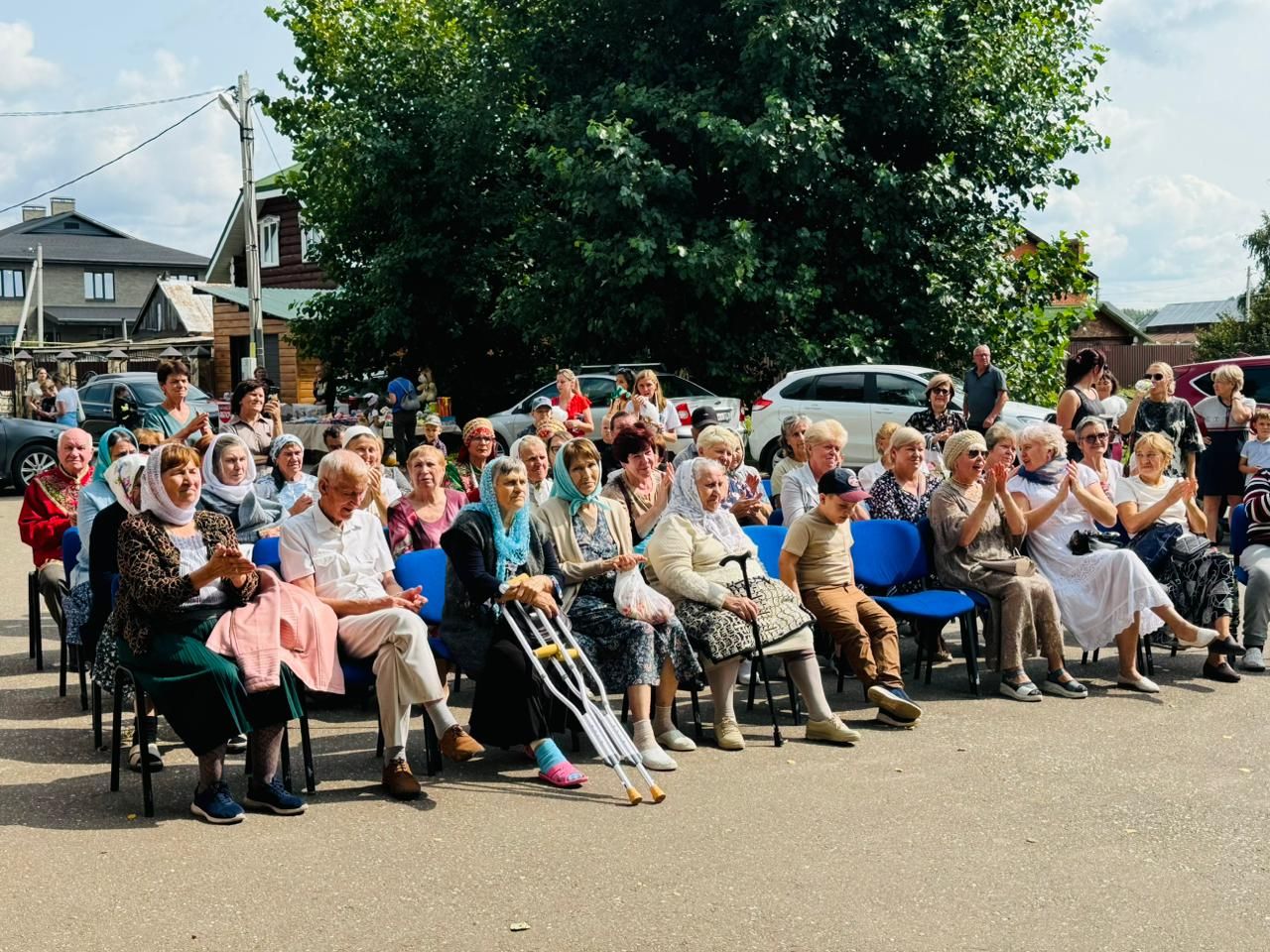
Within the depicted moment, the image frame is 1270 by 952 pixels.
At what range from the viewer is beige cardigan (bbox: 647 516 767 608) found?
22.9ft

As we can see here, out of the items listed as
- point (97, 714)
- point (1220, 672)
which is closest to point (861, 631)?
point (1220, 672)

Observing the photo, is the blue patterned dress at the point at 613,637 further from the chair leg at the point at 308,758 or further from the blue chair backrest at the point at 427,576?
the chair leg at the point at 308,758

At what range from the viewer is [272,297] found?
3878 cm

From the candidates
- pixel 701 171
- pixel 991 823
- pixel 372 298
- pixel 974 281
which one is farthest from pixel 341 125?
pixel 991 823

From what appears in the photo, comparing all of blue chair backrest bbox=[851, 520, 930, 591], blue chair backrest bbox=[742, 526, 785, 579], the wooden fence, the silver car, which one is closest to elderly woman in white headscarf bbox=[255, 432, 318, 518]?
blue chair backrest bbox=[742, 526, 785, 579]

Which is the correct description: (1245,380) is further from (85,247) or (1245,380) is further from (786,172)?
(85,247)

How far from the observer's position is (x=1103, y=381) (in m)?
13.3

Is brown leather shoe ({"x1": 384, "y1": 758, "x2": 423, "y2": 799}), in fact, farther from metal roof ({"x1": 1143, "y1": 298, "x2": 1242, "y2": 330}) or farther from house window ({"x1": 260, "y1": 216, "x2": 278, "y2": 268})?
metal roof ({"x1": 1143, "y1": 298, "x2": 1242, "y2": 330})

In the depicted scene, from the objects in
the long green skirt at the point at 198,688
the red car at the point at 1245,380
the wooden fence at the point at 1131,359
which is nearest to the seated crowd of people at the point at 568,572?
the long green skirt at the point at 198,688

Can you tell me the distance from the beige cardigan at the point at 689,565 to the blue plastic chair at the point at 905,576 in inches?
39.6

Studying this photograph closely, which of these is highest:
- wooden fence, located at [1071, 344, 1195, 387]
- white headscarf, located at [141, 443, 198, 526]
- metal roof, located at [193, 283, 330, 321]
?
metal roof, located at [193, 283, 330, 321]

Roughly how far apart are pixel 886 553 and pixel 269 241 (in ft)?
130

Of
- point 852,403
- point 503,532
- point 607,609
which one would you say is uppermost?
point 852,403

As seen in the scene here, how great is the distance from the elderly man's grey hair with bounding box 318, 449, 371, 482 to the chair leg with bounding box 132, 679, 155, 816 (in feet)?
4.11
